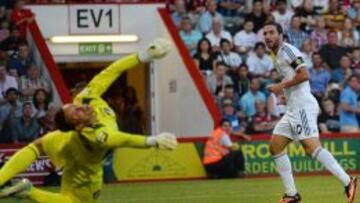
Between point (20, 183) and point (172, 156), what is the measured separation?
34.6 feet

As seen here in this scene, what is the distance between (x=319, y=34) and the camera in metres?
24.1

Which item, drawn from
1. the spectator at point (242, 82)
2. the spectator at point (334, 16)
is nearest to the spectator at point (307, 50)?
the spectator at point (334, 16)

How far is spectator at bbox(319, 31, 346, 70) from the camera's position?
23.6 metres

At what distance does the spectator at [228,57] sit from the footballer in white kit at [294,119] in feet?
31.1

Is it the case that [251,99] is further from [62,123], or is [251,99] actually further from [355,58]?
[62,123]

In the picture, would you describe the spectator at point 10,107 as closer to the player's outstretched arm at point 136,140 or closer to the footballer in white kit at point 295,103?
the footballer in white kit at point 295,103

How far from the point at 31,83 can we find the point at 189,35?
13.1 feet

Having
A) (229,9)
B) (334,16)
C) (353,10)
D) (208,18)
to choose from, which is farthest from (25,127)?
(353,10)

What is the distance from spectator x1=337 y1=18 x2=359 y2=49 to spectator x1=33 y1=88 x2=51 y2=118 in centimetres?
701

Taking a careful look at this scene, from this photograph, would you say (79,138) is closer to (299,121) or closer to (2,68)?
(299,121)

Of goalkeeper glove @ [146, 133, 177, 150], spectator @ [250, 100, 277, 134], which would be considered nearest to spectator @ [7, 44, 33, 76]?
spectator @ [250, 100, 277, 134]

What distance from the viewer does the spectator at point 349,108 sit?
72.8ft

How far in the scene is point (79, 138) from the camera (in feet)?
34.6

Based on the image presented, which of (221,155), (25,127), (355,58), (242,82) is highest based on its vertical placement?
(355,58)
